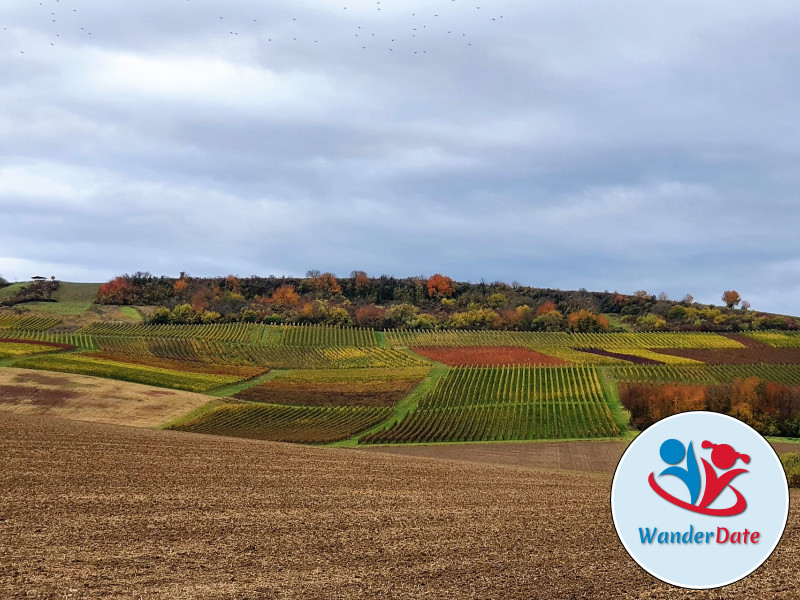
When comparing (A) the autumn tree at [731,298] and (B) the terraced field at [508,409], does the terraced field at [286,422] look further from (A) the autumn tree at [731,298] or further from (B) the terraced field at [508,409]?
(A) the autumn tree at [731,298]

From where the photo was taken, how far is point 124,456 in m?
33.6

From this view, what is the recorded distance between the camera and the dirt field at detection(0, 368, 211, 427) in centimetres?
6469

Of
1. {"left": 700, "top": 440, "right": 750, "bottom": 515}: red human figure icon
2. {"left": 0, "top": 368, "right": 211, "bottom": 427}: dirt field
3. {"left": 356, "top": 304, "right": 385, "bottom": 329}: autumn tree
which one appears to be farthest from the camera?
{"left": 356, "top": 304, "right": 385, "bottom": 329}: autumn tree

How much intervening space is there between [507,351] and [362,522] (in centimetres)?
9265

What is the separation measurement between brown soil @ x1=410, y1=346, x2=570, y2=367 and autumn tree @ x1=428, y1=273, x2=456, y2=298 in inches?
2580

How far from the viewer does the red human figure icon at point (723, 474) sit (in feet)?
45.5

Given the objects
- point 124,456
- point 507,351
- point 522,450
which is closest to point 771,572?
point 124,456

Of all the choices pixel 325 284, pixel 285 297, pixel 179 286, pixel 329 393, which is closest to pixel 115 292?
pixel 179 286

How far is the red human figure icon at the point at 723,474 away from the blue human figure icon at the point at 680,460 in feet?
0.56

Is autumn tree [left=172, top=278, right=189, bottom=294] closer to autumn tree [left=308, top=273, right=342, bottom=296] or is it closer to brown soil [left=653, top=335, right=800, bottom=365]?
autumn tree [left=308, top=273, right=342, bottom=296]

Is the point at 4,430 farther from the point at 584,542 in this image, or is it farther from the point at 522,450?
the point at 522,450

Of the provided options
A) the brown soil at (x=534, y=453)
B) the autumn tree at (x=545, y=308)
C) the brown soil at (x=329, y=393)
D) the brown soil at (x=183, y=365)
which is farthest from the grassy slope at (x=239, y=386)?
the autumn tree at (x=545, y=308)

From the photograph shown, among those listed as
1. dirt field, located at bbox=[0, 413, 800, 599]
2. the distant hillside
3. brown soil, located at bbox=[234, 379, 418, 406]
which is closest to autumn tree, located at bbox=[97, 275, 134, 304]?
the distant hillside

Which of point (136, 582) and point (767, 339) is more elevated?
point (767, 339)
